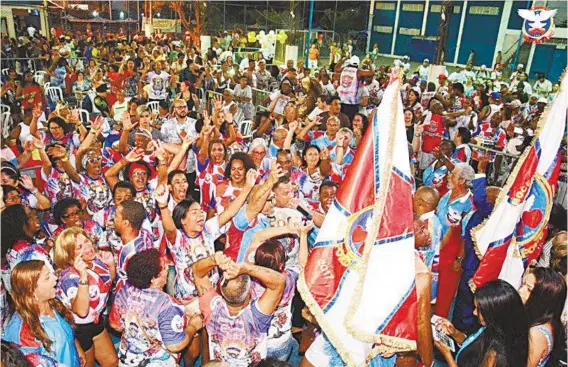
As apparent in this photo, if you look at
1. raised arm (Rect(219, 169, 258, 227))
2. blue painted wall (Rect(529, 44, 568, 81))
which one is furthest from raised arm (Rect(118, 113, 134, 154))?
blue painted wall (Rect(529, 44, 568, 81))

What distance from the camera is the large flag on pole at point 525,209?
3422 millimetres

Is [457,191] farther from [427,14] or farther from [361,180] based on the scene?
[427,14]

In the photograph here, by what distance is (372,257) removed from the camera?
249cm

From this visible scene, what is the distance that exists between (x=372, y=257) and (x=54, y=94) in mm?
11594

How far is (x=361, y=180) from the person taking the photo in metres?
2.56

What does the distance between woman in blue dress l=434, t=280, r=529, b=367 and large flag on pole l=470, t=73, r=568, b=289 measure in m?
0.87

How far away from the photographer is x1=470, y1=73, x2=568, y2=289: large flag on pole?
3422mm

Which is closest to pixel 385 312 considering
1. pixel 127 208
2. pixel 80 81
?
pixel 127 208

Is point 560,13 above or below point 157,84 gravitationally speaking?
above

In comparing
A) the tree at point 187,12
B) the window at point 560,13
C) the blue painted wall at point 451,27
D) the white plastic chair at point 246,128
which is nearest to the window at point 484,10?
the blue painted wall at point 451,27

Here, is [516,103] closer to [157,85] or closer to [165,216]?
[157,85]

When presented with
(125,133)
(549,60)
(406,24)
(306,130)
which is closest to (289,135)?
(306,130)

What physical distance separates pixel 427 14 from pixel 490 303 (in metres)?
28.0

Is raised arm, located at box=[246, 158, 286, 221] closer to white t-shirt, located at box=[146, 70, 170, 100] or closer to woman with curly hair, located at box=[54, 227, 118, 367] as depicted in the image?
woman with curly hair, located at box=[54, 227, 118, 367]
